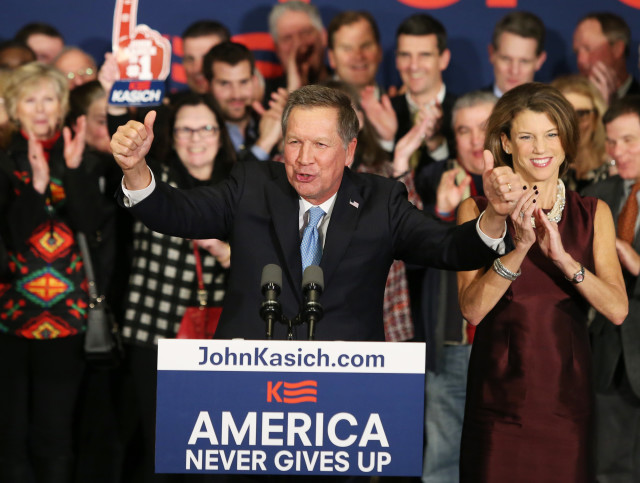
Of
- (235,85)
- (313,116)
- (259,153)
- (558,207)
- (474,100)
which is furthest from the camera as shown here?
(235,85)

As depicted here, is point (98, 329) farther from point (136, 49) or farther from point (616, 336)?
point (616, 336)

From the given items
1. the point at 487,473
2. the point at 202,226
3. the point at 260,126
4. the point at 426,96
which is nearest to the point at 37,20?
the point at 260,126

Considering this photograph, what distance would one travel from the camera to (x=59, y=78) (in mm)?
4570

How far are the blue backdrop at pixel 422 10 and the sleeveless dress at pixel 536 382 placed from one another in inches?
123

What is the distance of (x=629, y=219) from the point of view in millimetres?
4016

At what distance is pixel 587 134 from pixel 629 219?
0.77 meters

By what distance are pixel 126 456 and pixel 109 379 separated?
1.30ft

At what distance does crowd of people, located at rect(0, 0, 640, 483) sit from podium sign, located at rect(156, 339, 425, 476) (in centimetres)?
46

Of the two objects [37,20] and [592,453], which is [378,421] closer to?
[592,453]

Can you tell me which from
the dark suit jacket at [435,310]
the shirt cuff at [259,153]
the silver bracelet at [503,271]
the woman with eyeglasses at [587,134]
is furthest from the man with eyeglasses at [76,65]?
the silver bracelet at [503,271]

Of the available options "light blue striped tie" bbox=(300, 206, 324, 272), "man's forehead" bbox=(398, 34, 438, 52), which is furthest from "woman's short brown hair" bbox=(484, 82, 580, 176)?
"man's forehead" bbox=(398, 34, 438, 52)

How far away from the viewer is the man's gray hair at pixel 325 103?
267 cm

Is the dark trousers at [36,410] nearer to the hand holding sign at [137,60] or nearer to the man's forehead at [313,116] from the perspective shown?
the hand holding sign at [137,60]

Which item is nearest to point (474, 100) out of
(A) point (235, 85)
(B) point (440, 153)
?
(B) point (440, 153)
